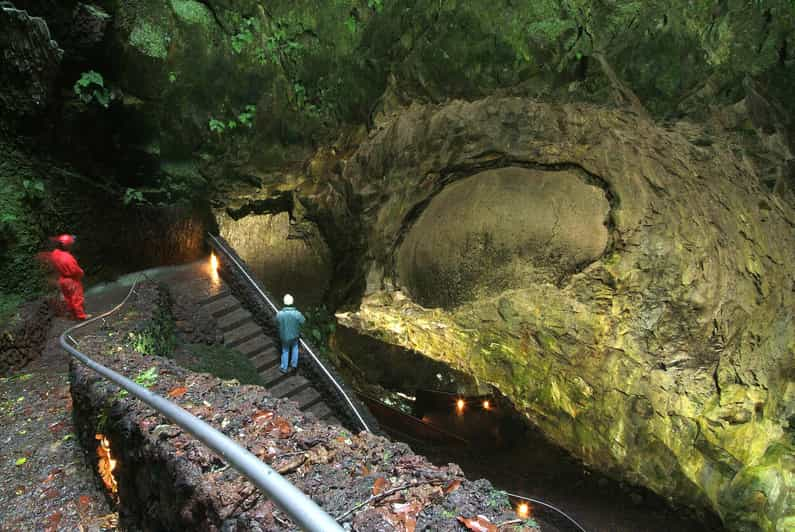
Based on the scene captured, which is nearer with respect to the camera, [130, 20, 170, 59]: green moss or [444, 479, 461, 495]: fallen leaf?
[444, 479, 461, 495]: fallen leaf

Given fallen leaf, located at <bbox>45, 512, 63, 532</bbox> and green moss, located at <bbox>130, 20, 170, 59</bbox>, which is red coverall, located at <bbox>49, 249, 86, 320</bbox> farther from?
fallen leaf, located at <bbox>45, 512, 63, 532</bbox>


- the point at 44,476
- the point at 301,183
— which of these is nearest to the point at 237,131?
the point at 301,183

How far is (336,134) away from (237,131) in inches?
67.1

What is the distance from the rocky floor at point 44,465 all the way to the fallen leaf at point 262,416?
1569 millimetres

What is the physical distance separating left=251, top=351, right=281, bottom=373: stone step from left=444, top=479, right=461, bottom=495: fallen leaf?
476 cm

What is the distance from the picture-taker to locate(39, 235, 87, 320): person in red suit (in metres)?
5.82

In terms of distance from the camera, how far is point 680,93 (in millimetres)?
6984

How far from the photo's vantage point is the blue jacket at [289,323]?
250 inches

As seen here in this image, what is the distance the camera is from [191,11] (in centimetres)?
700

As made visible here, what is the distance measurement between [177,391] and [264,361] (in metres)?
3.31

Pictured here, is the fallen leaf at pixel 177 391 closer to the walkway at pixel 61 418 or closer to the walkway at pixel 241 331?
the walkway at pixel 61 418

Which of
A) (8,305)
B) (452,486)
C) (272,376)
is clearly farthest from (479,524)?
(8,305)

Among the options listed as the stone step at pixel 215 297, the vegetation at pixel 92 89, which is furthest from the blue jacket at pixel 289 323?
the vegetation at pixel 92 89

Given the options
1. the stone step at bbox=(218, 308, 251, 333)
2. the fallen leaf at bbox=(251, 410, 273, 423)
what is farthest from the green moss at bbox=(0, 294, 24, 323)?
the fallen leaf at bbox=(251, 410, 273, 423)
